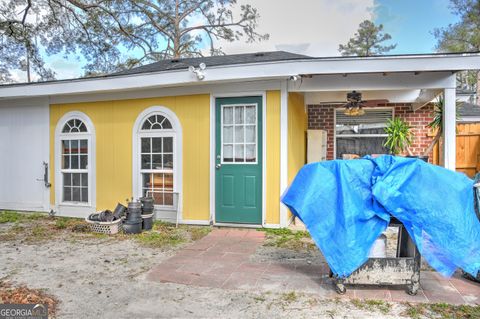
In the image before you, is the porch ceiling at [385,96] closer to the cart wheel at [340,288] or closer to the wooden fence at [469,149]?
the wooden fence at [469,149]

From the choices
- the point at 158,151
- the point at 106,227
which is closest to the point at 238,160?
the point at 158,151

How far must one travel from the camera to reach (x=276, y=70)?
547 centimetres

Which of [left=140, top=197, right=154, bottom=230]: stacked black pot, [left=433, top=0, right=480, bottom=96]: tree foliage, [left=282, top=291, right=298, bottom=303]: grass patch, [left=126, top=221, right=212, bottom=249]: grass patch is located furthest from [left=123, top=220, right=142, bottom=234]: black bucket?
[left=433, top=0, right=480, bottom=96]: tree foliage

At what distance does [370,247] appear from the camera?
3.09m

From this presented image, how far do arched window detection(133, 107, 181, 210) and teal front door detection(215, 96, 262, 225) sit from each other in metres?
0.85

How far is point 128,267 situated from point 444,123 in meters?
4.95

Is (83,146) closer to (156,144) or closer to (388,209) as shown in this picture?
(156,144)

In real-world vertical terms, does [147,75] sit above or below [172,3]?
below

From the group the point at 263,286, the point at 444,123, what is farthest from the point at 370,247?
the point at 444,123

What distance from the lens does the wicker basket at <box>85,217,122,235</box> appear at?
5.66m

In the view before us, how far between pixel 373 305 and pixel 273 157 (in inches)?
124

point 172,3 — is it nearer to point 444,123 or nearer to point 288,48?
point 288,48

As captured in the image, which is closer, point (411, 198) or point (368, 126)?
point (411, 198)

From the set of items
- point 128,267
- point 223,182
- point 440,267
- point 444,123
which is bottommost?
point 128,267
